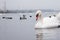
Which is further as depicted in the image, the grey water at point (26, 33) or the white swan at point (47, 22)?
the white swan at point (47, 22)

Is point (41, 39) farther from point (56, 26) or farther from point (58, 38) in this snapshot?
point (56, 26)

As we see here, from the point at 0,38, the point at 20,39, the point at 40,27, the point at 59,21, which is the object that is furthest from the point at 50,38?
the point at 59,21

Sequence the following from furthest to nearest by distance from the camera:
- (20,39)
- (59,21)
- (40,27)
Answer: (59,21)
(40,27)
(20,39)

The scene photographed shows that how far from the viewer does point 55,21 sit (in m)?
12.3

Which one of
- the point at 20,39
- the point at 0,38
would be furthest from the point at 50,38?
the point at 0,38

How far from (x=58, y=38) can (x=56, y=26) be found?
4.14 metres

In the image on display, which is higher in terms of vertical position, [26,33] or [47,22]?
[26,33]

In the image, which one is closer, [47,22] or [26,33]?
[26,33]

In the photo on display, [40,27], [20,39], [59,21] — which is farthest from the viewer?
[59,21]

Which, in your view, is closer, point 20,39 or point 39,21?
point 20,39

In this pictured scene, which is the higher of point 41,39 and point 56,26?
point 41,39

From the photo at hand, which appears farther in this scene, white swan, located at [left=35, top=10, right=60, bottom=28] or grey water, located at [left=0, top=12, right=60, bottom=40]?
white swan, located at [left=35, top=10, right=60, bottom=28]

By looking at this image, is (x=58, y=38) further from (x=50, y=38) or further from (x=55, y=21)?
(x=55, y=21)

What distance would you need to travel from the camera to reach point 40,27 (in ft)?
38.4
